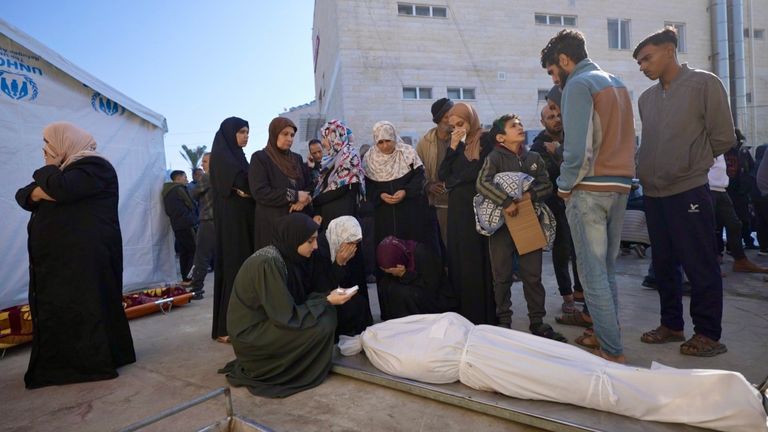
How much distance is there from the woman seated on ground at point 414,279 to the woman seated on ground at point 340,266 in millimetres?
266

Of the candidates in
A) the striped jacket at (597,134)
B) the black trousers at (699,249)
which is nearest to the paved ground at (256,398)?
the black trousers at (699,249)

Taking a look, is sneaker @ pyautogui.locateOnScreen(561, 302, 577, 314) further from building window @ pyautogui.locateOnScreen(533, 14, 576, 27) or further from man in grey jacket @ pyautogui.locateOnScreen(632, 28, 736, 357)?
building window @ pyautogui.locateOnScreen(533, 14, 576, 27)

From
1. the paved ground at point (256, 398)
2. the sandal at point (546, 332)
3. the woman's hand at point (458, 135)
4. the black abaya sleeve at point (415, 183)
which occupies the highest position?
the woman's hand at point (458, 135)

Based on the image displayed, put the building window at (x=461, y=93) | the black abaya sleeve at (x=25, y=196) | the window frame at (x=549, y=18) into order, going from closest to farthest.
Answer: the black abaya sleeve at (x=25, y=196)
the building window at (x=461, y=93)
the window frame at (x=549, y=18)

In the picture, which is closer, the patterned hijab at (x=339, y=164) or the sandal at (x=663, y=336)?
the sandal at (x=663, y=336)

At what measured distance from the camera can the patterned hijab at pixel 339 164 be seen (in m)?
3.94

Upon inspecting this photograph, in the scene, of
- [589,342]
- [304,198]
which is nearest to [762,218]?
[589,342]

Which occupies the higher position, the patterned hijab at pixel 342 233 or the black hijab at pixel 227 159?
the black hijab at pixel 227 159

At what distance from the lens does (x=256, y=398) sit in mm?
2576

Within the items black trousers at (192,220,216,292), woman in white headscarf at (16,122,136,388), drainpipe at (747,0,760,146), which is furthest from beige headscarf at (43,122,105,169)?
drainpipe at (747,0,760,146)

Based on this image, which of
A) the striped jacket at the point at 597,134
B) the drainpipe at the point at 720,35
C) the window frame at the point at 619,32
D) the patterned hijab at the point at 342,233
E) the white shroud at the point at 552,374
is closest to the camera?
the white shroud at the point at 552,374

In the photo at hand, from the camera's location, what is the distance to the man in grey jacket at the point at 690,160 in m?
2.69

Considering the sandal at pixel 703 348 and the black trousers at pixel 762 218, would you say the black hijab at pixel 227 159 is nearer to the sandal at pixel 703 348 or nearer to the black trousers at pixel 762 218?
the sandal at pixel 703 348

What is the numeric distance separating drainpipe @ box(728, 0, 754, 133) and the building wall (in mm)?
1403
